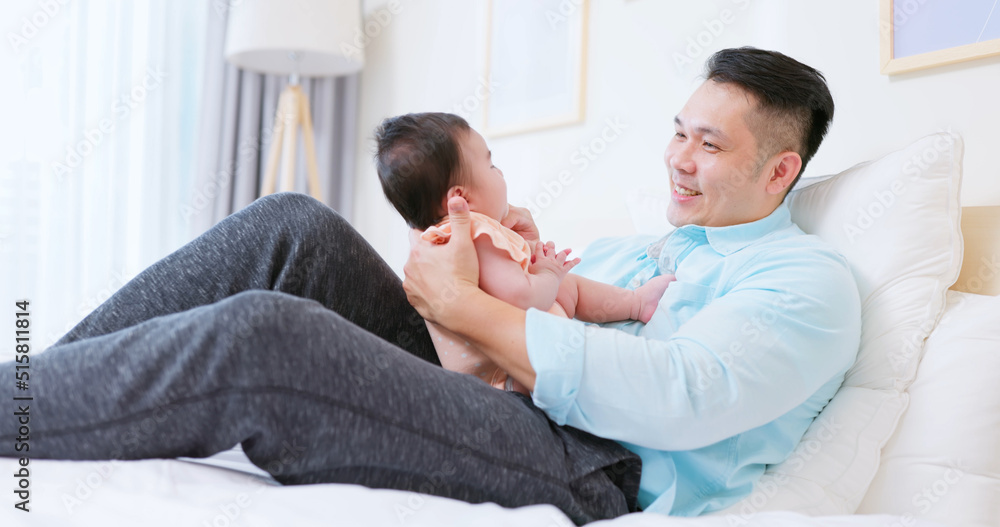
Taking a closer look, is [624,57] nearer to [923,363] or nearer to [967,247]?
[967,247]

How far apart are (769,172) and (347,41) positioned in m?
2.06

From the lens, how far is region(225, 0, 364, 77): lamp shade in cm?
270

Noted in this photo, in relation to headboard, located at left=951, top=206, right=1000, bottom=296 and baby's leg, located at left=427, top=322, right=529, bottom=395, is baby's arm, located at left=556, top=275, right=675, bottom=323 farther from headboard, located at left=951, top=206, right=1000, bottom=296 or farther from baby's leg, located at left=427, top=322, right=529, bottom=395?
headboard, located at left=951, top=206, right=1000, bottom=296

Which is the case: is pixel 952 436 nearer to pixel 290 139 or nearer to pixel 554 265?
pixel 554 265

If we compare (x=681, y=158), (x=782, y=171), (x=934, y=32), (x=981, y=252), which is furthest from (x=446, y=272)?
(x=934, y=32)

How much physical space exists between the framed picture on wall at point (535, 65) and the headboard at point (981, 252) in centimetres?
124

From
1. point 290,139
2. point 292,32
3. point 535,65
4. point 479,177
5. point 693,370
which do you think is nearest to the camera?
point 693,370

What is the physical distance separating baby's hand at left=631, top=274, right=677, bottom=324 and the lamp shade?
198 cm

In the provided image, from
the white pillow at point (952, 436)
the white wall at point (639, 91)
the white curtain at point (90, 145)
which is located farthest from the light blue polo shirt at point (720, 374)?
the white curtain at point (90, 145)

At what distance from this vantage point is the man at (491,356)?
0.74m

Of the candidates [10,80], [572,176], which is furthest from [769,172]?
[10,80]

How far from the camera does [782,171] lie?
4.00 ft

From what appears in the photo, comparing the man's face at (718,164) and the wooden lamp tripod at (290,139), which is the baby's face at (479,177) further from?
the wooden lamp tripod at (290,139)

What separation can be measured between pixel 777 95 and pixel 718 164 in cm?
15
